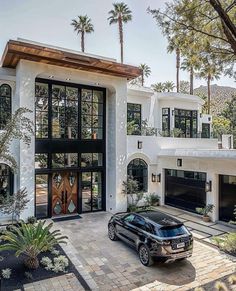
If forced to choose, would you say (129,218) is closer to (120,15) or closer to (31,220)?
(31,220)

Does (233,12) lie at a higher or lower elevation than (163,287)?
higher

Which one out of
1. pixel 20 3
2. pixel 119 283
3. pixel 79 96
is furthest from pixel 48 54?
pixel 119 283

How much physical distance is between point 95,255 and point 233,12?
10211 millimetres

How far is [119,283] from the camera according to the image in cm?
761

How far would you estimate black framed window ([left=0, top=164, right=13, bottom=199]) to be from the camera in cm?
1307

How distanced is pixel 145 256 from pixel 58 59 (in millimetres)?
9709

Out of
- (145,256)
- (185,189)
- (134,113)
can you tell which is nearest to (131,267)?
(145,256)

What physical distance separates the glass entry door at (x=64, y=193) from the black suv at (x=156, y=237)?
5574 mm

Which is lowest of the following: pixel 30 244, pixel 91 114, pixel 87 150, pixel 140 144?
pixel 30 244

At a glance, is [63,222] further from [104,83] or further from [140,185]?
[104,83]

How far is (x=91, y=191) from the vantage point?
1523cm

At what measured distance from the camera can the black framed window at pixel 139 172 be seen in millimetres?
16359

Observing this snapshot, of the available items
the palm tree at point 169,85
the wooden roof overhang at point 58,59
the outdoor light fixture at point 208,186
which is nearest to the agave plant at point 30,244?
the wooden roof overhang at point 58,59

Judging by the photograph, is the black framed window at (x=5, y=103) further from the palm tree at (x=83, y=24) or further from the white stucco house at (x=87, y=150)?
the palm tree at (x=83, y=24)
